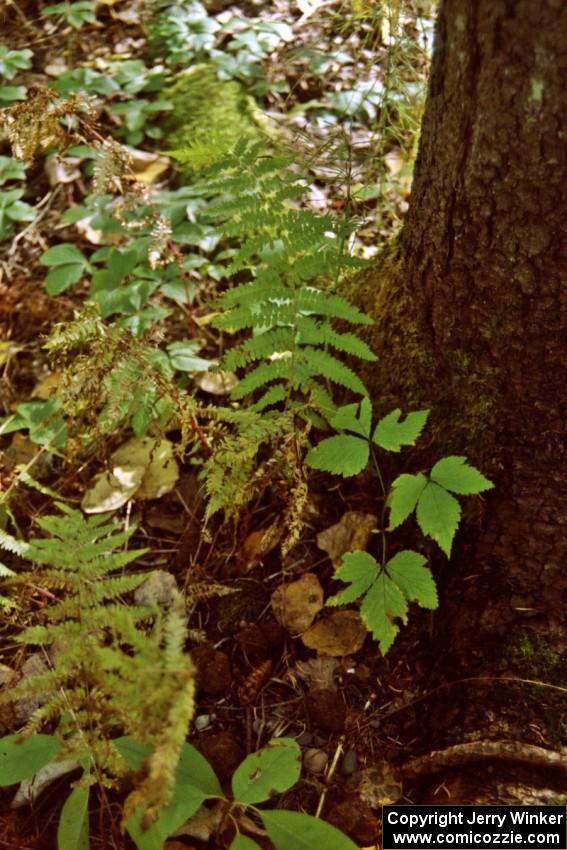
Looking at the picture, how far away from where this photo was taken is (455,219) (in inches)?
73.4

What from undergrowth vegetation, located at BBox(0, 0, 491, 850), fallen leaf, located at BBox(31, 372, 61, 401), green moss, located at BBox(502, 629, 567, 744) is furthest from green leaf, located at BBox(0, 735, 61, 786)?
fallen leaf, located at BBox(31, 372, 61, 401)

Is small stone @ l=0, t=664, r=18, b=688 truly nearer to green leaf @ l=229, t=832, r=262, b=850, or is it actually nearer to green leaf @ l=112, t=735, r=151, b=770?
green leaf @ l=112, t=735, r=151, b=770

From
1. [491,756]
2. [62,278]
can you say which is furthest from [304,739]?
[62,278]

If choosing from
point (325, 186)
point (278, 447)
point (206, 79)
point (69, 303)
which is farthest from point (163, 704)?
point (206, 79)

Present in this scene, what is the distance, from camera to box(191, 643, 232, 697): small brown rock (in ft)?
6.73

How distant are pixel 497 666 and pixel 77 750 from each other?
114 centimetres

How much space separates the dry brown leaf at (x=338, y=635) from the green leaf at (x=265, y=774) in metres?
0.37

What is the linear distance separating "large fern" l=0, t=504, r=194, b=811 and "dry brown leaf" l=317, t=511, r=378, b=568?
729mm

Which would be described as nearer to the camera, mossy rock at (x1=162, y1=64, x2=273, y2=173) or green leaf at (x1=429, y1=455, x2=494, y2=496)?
green leaf at (x1=429, y1=455, x2=494, y2=496)

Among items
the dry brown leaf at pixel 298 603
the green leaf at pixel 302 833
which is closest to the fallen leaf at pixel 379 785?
the green leaf at pixel 302 833

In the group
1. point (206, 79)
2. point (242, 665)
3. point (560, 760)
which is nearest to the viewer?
point (560, 760)

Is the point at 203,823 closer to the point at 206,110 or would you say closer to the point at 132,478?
the point at 132,478

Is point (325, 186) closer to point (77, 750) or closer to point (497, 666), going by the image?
point (497, 666)

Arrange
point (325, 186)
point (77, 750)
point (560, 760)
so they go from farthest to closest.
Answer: point (325, 186) < point (560, 760) < point (77, 750)
